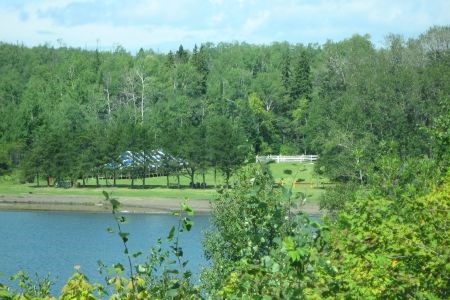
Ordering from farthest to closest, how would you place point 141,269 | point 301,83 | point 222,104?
1. point 222,104
2. point 301,83
3. point 141,269

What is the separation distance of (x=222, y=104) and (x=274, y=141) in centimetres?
1142

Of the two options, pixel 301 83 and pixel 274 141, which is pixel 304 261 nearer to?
pixel 274 141

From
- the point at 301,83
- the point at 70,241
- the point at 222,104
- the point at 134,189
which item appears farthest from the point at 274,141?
the point at 70,241

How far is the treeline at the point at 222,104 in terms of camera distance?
71.1 m

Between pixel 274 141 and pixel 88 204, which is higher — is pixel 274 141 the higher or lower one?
the higher one


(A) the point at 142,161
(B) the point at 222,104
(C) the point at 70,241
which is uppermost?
(B) the point at 222,104

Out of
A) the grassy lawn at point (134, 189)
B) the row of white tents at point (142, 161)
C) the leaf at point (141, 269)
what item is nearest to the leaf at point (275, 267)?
the leaf at point (141, 269)

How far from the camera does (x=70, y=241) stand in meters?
49.0

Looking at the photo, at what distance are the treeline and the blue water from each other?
8879 mm

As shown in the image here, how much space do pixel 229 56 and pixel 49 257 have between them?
368 feet

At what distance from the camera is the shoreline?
223 ft

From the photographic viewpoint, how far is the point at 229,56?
152 m

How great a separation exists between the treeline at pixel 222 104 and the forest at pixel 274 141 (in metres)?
0.23

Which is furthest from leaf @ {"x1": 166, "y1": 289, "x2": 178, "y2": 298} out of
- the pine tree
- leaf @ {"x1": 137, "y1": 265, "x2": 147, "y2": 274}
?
the pine tree
